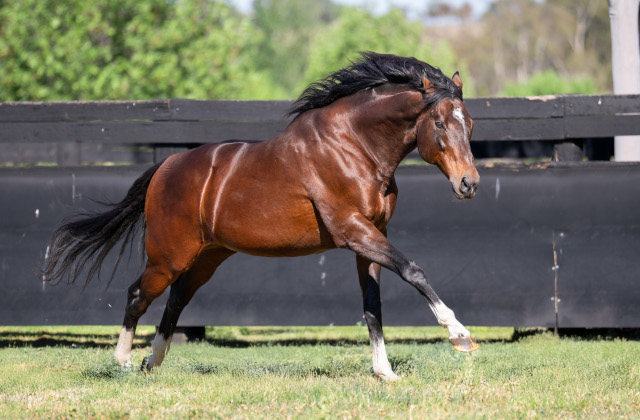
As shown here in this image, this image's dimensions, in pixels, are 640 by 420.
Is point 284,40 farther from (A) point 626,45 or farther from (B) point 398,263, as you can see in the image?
(B) point 398,263

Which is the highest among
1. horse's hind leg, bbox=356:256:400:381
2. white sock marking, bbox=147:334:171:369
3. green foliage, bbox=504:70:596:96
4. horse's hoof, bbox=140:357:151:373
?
horse's hind leg, bbox=356:256:400:381

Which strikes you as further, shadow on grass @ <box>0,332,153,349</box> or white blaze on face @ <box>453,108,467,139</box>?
shadow on grass @ <box>0,332,153,349</box>

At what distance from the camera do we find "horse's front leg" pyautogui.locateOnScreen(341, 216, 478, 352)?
203 inches

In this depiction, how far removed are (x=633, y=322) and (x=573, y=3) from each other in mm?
68924

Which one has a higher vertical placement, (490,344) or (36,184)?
(36,184)

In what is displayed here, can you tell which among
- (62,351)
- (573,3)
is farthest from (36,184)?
(573,3)

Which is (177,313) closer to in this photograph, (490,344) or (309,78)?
(490,344)

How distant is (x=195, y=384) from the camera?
18.6 ft

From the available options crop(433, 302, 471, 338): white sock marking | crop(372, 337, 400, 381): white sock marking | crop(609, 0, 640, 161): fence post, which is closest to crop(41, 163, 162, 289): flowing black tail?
crop(372, 337, 400, 381): white sock marking

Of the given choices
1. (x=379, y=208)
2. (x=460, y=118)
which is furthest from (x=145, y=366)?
(x=460, y=118)

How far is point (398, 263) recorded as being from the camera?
5.43 m

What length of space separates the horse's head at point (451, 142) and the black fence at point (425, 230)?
229 cm

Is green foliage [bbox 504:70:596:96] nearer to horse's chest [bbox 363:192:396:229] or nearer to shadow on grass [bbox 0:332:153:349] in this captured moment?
shadow on grass [bbox 0:332:153:349]

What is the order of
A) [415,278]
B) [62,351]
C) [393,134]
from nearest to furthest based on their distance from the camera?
[415,278], [393,134], [62,351]
